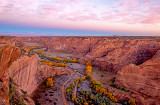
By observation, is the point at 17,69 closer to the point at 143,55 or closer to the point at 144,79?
the point at 144,79

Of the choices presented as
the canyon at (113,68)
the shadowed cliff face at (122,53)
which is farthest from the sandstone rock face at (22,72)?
the shadowed cliff face at (122,53)

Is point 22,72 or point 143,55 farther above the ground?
point 143,55

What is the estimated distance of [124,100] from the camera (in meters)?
22.3

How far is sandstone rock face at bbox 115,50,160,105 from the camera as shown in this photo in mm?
21156

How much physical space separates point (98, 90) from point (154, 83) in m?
11.8

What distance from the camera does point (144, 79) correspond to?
2284cm

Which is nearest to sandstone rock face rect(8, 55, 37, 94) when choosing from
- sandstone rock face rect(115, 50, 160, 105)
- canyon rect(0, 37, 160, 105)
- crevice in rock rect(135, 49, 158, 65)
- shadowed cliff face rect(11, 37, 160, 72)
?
canyon rect(0, 37, 160, 105)

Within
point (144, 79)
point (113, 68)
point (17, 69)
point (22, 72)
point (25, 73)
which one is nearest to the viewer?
point (17, 69)

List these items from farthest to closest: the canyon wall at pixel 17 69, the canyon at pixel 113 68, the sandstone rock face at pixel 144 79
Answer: the sandstone rock face at pixel 144 79, the canyon at pixel 113 68, the canyon wall at pixel 17 69

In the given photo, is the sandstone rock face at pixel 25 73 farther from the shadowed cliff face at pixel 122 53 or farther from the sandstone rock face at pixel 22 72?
the shadowed cliff face at pixel 122 53

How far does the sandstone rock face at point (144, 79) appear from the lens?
69.4 ft

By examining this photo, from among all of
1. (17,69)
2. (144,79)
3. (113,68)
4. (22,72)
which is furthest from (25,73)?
(113,68)

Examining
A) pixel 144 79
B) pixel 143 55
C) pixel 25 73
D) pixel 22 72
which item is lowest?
pixel 144 79

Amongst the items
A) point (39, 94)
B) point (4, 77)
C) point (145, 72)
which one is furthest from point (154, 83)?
point (4, 77)
